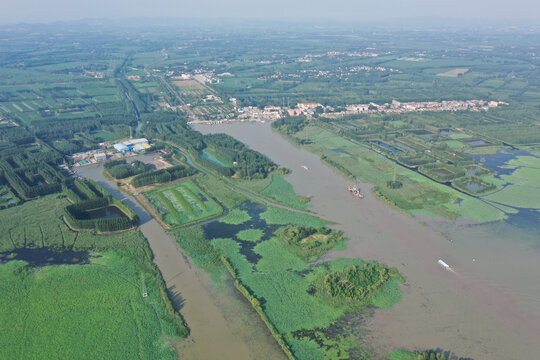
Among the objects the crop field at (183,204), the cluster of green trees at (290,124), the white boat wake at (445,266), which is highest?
the white boat wake at (445,266)

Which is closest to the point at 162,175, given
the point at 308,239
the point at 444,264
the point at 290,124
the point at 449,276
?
the point at 308,239

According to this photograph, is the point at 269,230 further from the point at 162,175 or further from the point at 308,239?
the point at 162,175

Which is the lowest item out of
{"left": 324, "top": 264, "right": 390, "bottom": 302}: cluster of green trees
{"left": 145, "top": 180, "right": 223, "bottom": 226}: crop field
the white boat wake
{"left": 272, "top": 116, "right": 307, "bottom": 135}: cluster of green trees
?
{"left": 272, "top": 116, "right": 307, "bottom": 135}: cluster of green trees

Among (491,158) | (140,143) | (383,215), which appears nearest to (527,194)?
(491,158)

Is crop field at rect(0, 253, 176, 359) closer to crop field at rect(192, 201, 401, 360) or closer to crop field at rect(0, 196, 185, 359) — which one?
crop field at rect(0, 196, 185, 359)

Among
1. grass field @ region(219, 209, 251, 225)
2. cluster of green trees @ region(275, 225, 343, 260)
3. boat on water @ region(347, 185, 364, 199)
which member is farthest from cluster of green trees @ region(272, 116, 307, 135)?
cluster of green trees @ region(275, 225, 343, 260)

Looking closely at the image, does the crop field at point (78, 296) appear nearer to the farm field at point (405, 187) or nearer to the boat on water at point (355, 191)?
the boat on water at point (355, 191)

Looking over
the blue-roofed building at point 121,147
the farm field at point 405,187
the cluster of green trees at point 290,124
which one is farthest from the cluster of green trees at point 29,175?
the cluster of green trees at point 290,124
